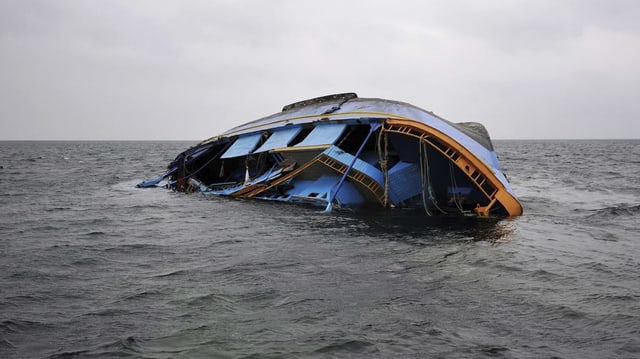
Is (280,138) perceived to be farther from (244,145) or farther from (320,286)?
(320,286)

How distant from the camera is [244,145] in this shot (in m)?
19.9

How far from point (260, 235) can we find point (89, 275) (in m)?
4.08

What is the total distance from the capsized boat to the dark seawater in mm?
1124

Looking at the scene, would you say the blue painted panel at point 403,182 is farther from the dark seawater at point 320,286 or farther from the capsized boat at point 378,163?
the dark seawater at point 320,286

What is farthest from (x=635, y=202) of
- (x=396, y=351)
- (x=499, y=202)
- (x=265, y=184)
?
(x=396, y=351)

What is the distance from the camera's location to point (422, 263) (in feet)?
28.0

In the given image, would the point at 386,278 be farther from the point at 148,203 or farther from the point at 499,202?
the point at 148,203

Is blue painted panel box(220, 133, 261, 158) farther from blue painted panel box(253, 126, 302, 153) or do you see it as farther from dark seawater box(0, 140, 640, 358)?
dark seawater box(0, 140, 640, 358)

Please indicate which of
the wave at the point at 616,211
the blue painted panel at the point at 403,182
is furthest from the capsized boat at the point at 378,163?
the wave at the point at 616,211

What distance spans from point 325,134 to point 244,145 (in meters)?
5.07

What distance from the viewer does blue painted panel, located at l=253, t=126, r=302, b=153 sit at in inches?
680

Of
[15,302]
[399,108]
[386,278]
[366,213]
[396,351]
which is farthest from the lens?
[399,108]

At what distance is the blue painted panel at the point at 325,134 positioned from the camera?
50.7 feet

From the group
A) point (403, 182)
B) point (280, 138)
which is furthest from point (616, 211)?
point (280, 138)
